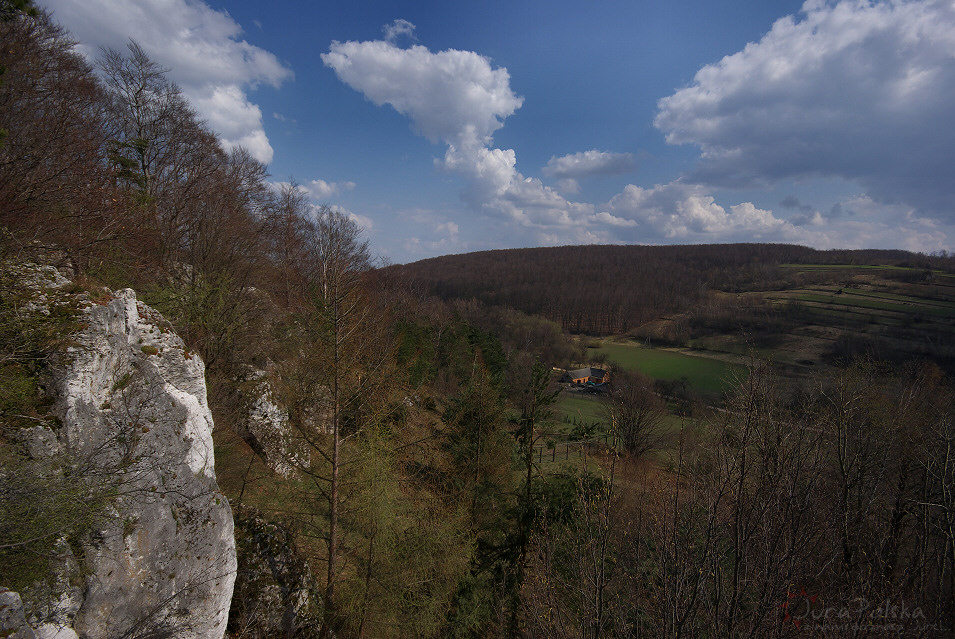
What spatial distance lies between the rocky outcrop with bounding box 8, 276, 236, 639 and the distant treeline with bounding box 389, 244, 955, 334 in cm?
6520

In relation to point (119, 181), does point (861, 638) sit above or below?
below

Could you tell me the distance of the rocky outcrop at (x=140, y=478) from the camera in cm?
482

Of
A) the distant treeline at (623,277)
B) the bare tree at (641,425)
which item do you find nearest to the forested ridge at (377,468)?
the bare tree at (641,425)

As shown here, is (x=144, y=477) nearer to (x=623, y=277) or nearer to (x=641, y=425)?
(x=641, y=425)

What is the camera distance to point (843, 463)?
11.9 metres

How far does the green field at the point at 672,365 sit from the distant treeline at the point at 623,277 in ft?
67.7

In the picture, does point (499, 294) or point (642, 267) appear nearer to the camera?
point (499, 294)

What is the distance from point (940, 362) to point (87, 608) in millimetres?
55547

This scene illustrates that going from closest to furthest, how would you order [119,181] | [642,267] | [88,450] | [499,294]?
[88,450], [119,181], [499,294], [642,267]

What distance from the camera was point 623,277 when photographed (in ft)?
342

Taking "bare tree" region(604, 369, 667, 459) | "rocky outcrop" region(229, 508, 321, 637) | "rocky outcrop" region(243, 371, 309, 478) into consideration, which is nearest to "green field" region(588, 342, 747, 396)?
"bare tree" region(604, 369, 667, 459)

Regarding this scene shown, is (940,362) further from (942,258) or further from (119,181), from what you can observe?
(942,258)

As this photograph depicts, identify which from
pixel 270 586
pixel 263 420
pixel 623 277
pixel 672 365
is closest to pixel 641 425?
pixel 263 420

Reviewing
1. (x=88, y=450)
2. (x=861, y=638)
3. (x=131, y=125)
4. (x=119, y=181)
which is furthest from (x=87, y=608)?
(x=131, y=125)
